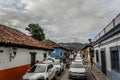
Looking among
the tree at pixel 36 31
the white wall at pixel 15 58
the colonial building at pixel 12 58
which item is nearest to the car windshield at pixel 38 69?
the colonial building at pixel 12 58

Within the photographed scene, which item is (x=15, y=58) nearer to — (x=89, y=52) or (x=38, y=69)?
(x=38, y=69)

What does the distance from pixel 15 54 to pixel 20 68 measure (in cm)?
158

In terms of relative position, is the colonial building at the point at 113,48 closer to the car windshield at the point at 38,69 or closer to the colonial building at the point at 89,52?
the car windshield at the point at 38,69

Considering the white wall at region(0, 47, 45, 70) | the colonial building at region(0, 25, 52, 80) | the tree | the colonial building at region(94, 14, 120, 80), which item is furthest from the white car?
the tree

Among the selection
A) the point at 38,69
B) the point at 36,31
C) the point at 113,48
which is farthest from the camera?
the point at 36,31

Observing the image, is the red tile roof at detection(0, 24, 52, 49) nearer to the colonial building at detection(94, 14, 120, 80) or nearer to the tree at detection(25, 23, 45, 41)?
the colonial building at detection(94, 14, 120, 80)

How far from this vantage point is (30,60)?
1573 cm

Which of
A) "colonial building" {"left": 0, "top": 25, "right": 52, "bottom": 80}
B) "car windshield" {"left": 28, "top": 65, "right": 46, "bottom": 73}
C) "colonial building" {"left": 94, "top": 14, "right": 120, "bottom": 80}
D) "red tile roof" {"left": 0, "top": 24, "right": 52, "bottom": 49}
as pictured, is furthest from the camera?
"car windshield" {"left": 28, "top": 65, "right": 46, "bottom": 73}

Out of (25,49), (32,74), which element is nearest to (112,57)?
(32,74)

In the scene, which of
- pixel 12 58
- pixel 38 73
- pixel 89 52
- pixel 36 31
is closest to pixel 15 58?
pixel 12 58

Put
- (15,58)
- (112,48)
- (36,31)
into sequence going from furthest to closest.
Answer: (36,31), (112,48), (15,58)

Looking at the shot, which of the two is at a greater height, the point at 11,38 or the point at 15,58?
the point at 11,38

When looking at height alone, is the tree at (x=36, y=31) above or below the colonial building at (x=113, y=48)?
above

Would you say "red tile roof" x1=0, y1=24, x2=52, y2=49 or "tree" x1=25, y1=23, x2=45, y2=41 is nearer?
"red tile roof" x1=0, y1=24, x2=52, y2=49
